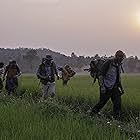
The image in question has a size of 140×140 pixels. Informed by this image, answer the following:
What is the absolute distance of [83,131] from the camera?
6.89 m

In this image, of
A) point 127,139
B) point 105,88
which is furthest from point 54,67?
point 127,139

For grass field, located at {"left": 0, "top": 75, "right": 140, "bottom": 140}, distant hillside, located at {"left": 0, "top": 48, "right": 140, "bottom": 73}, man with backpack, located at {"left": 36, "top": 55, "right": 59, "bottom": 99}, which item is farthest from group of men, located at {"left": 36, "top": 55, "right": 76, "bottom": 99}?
distant hillside, located at {"left": 0, "top": 48, "right": 140, "bottom": 73}

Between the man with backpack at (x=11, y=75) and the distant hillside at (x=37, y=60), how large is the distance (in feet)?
235

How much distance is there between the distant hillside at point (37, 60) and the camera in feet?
317

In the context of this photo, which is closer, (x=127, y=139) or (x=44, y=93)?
(x=127, y=139)

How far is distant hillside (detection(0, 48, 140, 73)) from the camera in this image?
96.6 metres

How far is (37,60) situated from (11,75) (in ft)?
272

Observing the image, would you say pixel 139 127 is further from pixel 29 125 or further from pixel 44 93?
pixel 44 93

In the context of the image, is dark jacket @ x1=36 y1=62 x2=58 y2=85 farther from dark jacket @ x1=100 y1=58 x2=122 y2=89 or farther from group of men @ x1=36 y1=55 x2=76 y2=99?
dark jacket @ x1=100 y1=58 x2=122 y2=89

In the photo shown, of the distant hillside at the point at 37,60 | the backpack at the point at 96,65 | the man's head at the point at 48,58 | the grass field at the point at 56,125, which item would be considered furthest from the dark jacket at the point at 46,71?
the distant hillside at the point at 37,60

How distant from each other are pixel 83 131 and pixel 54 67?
7.13 meters

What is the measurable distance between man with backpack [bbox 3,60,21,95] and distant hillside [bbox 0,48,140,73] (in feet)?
235

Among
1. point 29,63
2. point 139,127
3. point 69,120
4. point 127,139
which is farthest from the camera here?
point 29,63

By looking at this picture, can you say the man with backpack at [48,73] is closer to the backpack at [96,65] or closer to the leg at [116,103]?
the backpack at [96,65]
